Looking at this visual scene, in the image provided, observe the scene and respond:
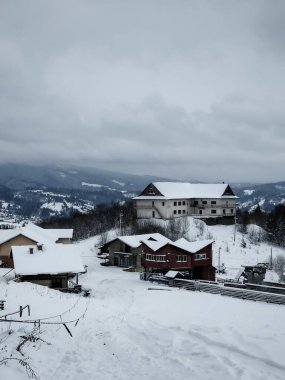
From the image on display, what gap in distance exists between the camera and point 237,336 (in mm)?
18703

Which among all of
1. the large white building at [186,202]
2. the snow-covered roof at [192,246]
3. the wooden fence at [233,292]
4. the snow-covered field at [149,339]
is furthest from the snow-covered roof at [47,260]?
the large white building at [186,202]

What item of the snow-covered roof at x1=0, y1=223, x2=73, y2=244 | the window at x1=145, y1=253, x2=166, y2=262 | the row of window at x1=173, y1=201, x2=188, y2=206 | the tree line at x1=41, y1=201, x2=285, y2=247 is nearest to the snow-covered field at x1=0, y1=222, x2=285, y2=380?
the window at x1=145, y1=253, x2=166, y2=262

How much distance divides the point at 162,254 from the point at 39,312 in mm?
28797

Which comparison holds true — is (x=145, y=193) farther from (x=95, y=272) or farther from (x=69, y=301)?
(x=69, y=301)

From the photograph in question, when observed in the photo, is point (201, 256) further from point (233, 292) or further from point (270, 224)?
point (270, 224)

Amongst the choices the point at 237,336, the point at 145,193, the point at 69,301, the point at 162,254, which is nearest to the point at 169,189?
the point at 145,193

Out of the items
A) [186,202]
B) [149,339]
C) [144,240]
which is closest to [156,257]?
[144,240]

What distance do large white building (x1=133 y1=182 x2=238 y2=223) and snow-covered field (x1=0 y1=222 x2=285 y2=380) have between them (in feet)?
171

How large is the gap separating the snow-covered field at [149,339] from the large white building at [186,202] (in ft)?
171

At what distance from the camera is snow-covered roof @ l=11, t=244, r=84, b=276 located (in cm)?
3819

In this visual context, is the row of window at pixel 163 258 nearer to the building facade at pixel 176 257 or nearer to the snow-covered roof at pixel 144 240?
the building facade at pixel 176 257

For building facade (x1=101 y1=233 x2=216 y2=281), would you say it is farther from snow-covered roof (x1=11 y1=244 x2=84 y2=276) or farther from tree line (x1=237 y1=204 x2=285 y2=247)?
tree line (x1=237 y1=204 x2=285 y2=247)

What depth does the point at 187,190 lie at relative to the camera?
88.2 metres

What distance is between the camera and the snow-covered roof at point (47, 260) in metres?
38.2
